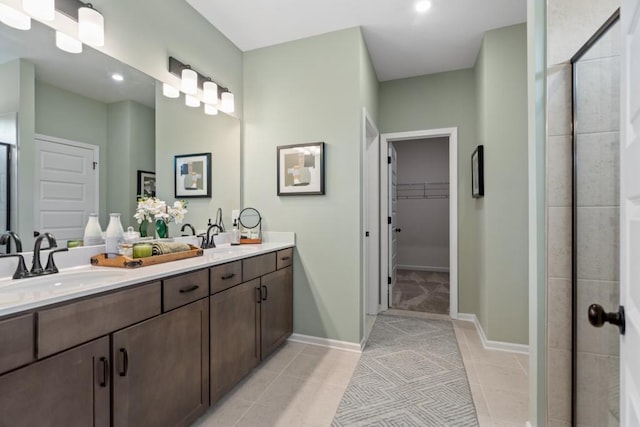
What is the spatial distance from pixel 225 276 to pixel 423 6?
2435 millimetres

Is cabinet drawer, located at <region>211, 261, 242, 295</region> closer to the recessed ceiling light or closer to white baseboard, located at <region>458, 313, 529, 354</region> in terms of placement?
white baseboard, located at <region>458, 313, 529, 354</region>

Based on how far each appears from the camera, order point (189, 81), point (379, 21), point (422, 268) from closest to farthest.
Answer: point (189, 81) → point (379, 21) → point (422, 268)

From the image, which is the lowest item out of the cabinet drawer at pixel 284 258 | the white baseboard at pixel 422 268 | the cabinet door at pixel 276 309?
the white baseboard at pixel 422 268

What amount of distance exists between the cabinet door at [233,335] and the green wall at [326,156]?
2.23ft

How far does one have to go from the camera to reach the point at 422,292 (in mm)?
4332

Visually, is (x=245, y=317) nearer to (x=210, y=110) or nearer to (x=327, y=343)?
(x=327, y=343)

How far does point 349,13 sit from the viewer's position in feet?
7.79

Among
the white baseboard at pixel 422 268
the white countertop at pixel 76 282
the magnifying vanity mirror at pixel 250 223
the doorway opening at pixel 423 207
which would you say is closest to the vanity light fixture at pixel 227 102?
the magnifying vanity mirror at pixel 250 223

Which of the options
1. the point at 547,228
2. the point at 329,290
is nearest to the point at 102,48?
the point at 329,290

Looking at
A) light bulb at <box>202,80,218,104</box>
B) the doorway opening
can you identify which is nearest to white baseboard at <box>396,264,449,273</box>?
the doorway opening

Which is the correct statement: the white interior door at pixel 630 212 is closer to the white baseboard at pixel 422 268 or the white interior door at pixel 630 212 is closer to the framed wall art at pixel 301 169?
the framed wall art at pixel 301 169

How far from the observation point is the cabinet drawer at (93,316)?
99cm

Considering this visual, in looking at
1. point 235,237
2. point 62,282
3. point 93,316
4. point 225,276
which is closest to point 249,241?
point 235,237

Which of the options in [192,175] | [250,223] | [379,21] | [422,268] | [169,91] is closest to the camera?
[169,91]
